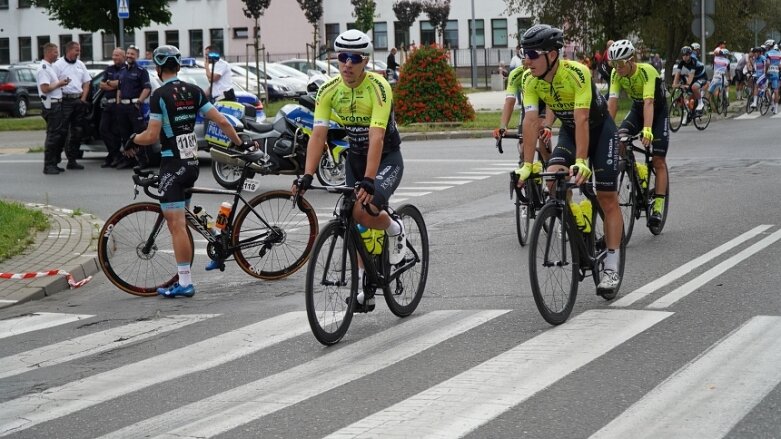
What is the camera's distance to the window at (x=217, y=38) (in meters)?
84.8

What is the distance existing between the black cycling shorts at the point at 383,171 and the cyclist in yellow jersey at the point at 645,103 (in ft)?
12.4

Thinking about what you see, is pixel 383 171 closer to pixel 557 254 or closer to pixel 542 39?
pixel 557 254

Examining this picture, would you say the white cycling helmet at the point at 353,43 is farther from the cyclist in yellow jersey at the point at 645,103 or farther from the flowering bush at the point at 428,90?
the flowering bush at the point at 428,90

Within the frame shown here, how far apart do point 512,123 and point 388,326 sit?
23104mm

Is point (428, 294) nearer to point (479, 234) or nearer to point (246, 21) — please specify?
point (479, 234)

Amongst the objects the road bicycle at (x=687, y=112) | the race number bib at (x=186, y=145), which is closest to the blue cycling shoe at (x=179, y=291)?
the race number bib at (x=186, y=145)

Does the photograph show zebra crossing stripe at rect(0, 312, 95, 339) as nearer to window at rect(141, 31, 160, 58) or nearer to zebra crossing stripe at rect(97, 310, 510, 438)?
zebra crossing stripe at rect(97, 310, 510, 438)

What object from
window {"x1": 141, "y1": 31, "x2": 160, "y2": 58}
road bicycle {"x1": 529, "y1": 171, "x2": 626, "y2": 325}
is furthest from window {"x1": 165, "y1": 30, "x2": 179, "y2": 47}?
road bicycle {"x1": 529, "y1": 171, "x2": 626, "y2": 325}

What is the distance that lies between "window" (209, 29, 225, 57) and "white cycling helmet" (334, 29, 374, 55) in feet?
254

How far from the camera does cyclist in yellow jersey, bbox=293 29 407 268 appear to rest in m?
8.21

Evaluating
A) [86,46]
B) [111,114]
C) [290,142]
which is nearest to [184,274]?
[290,142]

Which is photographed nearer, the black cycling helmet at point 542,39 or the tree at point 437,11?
the black cycling helmet at point 542,39

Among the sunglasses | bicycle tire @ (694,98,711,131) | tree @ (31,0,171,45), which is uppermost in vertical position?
tree @ (31,0,171,45)

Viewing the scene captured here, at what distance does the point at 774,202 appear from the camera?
15.1m
